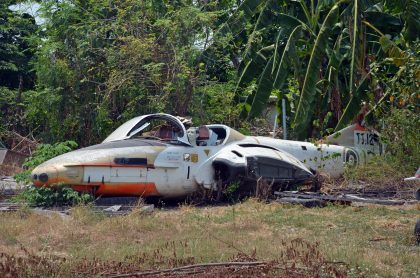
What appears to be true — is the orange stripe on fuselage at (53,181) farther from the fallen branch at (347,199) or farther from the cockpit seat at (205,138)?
the fallen branch at (347,199)

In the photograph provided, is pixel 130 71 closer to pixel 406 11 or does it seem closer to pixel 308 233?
pixel 406 11

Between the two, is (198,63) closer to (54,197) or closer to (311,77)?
(311,77)

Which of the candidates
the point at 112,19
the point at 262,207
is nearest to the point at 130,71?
the point at 112,19

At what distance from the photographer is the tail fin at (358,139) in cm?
1691

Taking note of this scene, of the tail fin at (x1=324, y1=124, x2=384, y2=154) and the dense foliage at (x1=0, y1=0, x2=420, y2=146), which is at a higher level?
the dense foliage at (x1=0, y1=0, x2=420, y2=146)

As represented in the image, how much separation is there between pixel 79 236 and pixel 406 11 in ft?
37.4

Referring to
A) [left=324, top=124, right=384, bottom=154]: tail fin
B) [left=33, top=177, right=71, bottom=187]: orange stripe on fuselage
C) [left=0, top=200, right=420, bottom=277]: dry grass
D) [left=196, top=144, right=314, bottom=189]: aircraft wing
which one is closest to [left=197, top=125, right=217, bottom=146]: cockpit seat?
[left=196, top=144, right=314, bottom=189]: aircraft wing

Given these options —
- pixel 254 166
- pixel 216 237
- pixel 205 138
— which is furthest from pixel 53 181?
pixel 216 237

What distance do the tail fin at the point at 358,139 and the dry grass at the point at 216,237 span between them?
4.75 meters

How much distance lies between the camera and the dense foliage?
59.4ft

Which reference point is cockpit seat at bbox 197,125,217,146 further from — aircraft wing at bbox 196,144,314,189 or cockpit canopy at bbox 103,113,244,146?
aircraft wing at bbox 196,144,314,189

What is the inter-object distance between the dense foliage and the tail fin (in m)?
0.53

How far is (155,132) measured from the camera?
1462cm

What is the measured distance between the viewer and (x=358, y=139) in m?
17.2
